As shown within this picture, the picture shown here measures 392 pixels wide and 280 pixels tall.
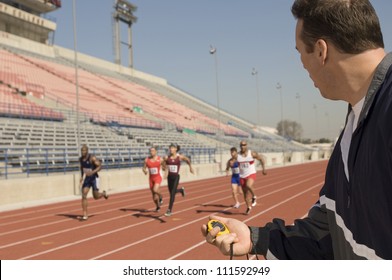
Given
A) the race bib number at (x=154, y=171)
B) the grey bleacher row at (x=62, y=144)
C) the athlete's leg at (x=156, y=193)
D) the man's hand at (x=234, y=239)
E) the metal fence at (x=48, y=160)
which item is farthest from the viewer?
the grey bleacher row at (x=62, y=144)

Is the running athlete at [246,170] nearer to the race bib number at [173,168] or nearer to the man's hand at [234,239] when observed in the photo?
the race bib number at [173,168]

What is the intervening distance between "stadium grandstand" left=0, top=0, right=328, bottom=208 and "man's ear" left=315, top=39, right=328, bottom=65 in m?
13.4

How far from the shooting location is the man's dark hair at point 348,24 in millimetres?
1083

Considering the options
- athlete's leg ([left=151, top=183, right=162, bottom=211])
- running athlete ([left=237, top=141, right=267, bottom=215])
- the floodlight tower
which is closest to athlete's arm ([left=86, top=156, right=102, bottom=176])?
athlete's leg ([left=151, top=183, right=162, bottom=211])

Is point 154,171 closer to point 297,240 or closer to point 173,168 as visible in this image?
point 173,168

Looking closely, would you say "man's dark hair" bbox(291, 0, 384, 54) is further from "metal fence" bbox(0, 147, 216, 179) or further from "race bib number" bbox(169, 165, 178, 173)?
"metal fence" bbox(0, 147, 216, 179)

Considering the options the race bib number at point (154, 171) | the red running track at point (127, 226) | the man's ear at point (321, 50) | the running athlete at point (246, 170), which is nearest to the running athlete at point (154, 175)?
the race bib number at point (154, 171)

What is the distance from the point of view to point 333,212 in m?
1.28

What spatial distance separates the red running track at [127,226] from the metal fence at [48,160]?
2.53 metres

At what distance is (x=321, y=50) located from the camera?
115 centimetres

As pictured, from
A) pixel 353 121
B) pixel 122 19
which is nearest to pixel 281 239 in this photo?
pixel 353 121

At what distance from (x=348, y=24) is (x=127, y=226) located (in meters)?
8.66

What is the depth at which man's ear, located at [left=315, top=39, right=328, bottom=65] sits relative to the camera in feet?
3.73
